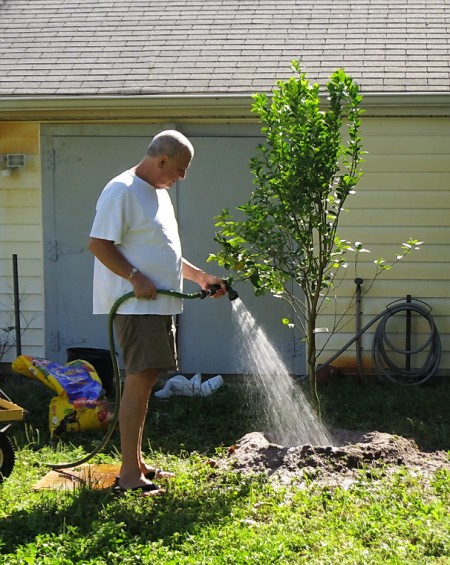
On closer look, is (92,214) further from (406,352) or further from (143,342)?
(143,342)

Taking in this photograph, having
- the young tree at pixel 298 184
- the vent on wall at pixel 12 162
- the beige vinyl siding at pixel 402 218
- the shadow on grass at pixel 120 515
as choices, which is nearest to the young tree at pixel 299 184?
the young tree at pixel 298 184

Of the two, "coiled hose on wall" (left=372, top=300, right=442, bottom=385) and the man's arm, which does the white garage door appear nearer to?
"coiled hose on wall" (left=372, top=300, right=442, bottom=385)

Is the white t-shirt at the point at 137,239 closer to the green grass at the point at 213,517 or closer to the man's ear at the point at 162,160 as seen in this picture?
the man's ear at the point at 162,160

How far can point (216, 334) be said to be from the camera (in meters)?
8.73

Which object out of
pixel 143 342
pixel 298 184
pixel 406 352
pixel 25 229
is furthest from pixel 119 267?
pixel 25 229

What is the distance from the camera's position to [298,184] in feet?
19.2

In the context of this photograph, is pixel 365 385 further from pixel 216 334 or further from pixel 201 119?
pixel 201 119

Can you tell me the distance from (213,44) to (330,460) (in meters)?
4.90

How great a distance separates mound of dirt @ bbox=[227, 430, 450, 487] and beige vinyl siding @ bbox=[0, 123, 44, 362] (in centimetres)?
340

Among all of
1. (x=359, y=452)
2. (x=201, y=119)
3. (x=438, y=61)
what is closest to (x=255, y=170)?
(x=359, y=452)

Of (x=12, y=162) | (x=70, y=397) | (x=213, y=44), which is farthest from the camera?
(x=213, y=44)

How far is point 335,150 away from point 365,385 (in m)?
2.92

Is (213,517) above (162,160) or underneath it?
underneath

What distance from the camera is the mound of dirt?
17.8ft
